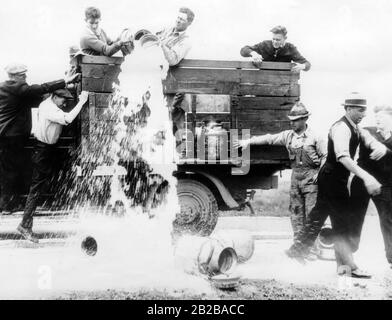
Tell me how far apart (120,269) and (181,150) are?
1745 mm

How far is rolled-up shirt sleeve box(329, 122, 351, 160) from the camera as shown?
6840 mm

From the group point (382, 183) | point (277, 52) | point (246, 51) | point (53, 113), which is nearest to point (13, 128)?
point (53, 113)

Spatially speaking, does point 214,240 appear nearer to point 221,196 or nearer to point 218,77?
point 221,196

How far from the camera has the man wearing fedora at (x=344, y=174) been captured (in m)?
6.83

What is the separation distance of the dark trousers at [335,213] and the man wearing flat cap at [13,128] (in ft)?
10.6

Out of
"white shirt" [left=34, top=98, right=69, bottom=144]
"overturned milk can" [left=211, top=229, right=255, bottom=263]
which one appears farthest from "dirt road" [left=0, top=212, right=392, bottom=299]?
"white shirt" [left=34, top=98, right=69, bottom=144]

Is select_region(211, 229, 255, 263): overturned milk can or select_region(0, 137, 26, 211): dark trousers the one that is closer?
select_region(211, 229, 255, 263): overturned milk can

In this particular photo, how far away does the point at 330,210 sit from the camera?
7.12 metres

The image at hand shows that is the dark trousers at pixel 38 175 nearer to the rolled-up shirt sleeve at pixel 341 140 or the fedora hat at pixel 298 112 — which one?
the fedora hat at pixel 298 112


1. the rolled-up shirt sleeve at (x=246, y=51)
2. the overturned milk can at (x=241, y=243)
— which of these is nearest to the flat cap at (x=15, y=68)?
the rolled-up shirt sleeve at (x=246, y=51)

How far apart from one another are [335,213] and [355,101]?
1230 millimetres

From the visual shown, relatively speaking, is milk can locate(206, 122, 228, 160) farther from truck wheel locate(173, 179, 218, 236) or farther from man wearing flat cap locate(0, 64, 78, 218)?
man wearing flat cap locate(0, 64, 78, 218)

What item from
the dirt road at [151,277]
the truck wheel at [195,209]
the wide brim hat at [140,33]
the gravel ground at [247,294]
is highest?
the wide brim hat at [140,33]

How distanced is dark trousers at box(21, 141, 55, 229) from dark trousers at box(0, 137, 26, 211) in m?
0.19
